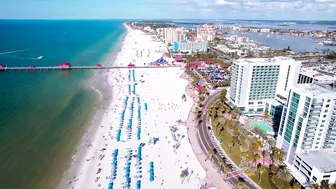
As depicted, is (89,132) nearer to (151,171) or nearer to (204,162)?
(151,171)

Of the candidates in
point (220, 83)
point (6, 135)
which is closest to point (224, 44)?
point (220, 83)

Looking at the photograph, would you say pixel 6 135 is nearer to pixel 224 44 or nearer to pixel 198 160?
pixel 198 160

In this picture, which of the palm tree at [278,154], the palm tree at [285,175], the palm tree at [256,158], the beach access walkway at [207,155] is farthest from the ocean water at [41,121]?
the palm tree at [278,154]

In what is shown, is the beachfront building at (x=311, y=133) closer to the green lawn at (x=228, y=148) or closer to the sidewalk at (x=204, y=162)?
the green lawn at (x=228, y=148)

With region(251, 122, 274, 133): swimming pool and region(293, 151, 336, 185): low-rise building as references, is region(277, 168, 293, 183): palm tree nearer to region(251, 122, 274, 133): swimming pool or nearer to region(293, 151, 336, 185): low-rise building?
region(293, 151, 336, 185): low-rise building

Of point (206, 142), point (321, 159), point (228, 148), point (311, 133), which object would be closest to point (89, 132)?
point (206, 142)
